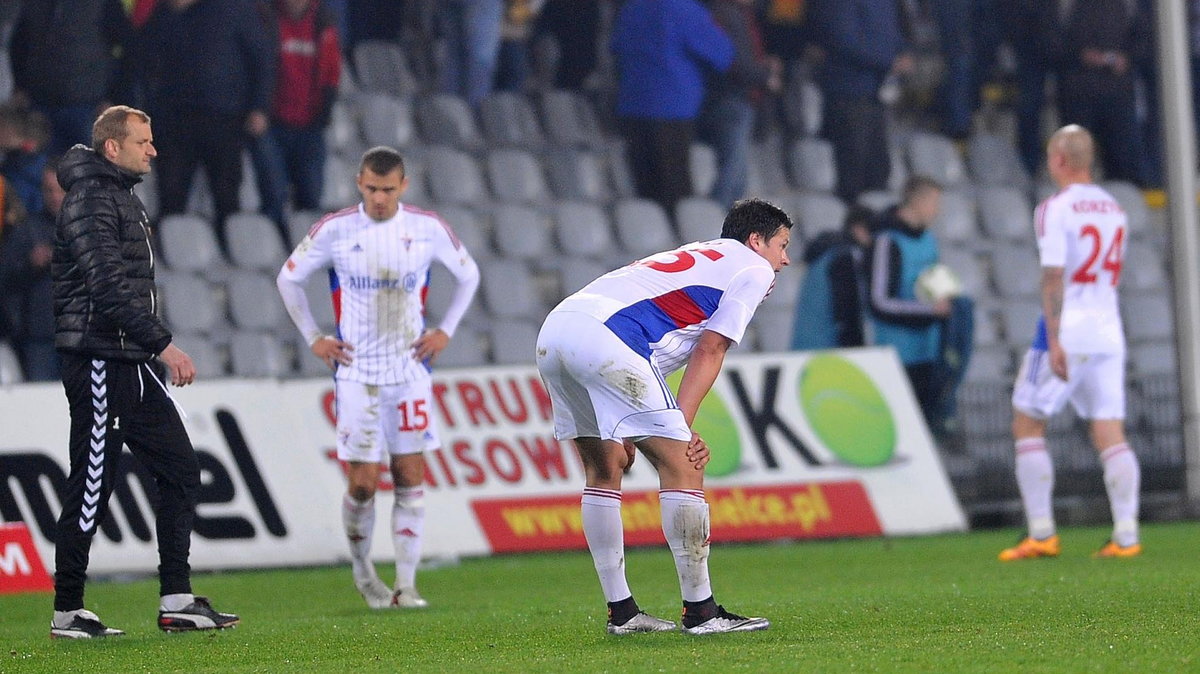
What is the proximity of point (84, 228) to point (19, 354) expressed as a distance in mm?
5691

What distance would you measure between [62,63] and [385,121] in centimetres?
328

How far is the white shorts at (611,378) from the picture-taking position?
620 centimetres

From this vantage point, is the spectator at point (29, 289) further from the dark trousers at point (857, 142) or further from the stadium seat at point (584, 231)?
the dark trousers at point (857, 142)

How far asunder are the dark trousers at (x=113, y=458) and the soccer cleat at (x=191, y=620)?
0.09 metres

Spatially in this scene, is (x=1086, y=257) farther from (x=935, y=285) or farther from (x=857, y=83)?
(x=857, y=83)

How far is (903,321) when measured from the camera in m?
14.0

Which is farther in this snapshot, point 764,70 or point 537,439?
point 764,70

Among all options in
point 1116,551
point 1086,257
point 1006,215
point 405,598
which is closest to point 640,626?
point 405,598

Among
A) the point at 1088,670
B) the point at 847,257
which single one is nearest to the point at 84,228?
the point at 1088,670

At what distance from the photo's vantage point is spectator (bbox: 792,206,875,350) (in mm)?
14086

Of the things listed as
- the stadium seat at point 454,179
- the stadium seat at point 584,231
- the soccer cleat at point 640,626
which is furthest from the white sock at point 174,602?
the stadium seat at point 454,179

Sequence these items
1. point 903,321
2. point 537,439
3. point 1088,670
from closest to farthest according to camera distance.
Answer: point 1088,670 → point 537,439 → point 903,321

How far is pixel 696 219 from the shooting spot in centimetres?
1533

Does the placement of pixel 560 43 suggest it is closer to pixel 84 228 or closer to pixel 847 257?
pixel 847 257
